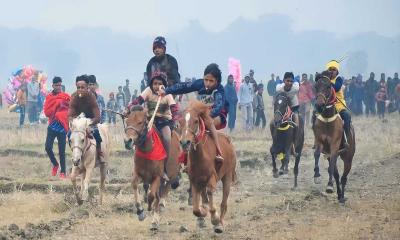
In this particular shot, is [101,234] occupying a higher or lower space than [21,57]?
lower

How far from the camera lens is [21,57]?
160m

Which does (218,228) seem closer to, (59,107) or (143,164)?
(143,164)

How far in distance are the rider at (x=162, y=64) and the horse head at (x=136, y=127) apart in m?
2.40

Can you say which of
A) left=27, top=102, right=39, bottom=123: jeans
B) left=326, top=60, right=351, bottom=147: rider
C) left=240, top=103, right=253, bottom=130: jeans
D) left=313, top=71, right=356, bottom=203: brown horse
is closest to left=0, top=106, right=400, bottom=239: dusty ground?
left=313, top=71, right=356, bottom=203: brown horse

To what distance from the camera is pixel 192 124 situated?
1130 centimetres

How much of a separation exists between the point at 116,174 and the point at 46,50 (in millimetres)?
145893

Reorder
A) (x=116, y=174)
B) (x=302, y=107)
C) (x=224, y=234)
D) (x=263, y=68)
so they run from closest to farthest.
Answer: (x=224, y=234)
(x=116, y=174)
(x=302, y=107)
(x=263, y=68)

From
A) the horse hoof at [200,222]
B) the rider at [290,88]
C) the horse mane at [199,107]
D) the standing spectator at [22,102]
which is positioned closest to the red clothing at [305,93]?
the standing spectator at [22,102]

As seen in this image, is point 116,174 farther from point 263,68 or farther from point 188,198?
point 263,68

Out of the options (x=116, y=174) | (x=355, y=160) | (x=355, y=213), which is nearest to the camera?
(x=355, y=213)

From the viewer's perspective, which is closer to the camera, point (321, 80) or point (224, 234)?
point (224, 234)

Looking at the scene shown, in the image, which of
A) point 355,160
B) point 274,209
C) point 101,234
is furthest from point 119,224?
point 355,160

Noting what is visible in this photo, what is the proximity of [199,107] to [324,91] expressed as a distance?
4699 millimetres

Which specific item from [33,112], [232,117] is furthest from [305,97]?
[33,112]
